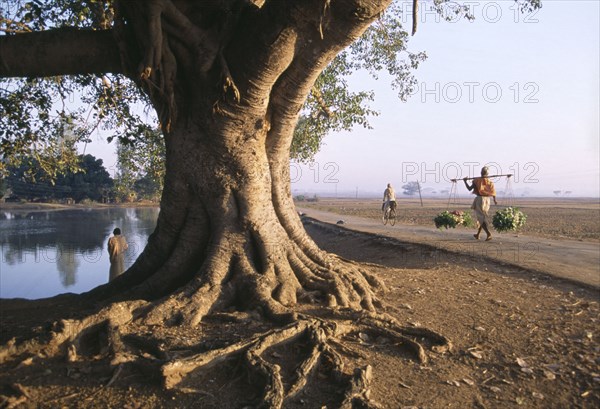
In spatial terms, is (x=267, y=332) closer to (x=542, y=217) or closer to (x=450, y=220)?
(x=450, y=220)

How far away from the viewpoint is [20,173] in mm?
44312

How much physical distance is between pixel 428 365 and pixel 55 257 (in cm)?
1847

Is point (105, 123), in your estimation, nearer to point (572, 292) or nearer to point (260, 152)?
point (260, 152)

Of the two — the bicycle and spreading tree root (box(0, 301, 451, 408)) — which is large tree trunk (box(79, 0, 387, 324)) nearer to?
spreading tree root (box(0, 301, 451, 408))

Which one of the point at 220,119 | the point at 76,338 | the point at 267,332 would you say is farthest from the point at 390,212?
the point at 76,338

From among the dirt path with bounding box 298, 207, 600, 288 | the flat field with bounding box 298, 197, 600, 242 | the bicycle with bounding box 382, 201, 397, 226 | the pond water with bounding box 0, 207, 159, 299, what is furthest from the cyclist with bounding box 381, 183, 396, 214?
the pond water with bounding box 0, 207, 159, 299

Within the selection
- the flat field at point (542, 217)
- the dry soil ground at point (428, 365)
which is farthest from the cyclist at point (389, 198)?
the dry soil ground at point (428, 365)

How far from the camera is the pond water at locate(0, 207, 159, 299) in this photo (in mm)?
14383

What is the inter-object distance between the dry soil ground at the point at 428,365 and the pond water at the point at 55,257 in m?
8.41

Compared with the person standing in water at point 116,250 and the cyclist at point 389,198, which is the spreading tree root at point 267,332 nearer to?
the person standing in water at point 116,250

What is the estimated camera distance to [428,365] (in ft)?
13.9

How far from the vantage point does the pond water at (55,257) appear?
566 inches

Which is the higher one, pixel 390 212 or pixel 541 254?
pixel 390 212

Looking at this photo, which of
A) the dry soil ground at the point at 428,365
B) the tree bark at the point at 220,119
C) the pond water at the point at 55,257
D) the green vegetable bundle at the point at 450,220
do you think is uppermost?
the tree bark at the point at 220,119
